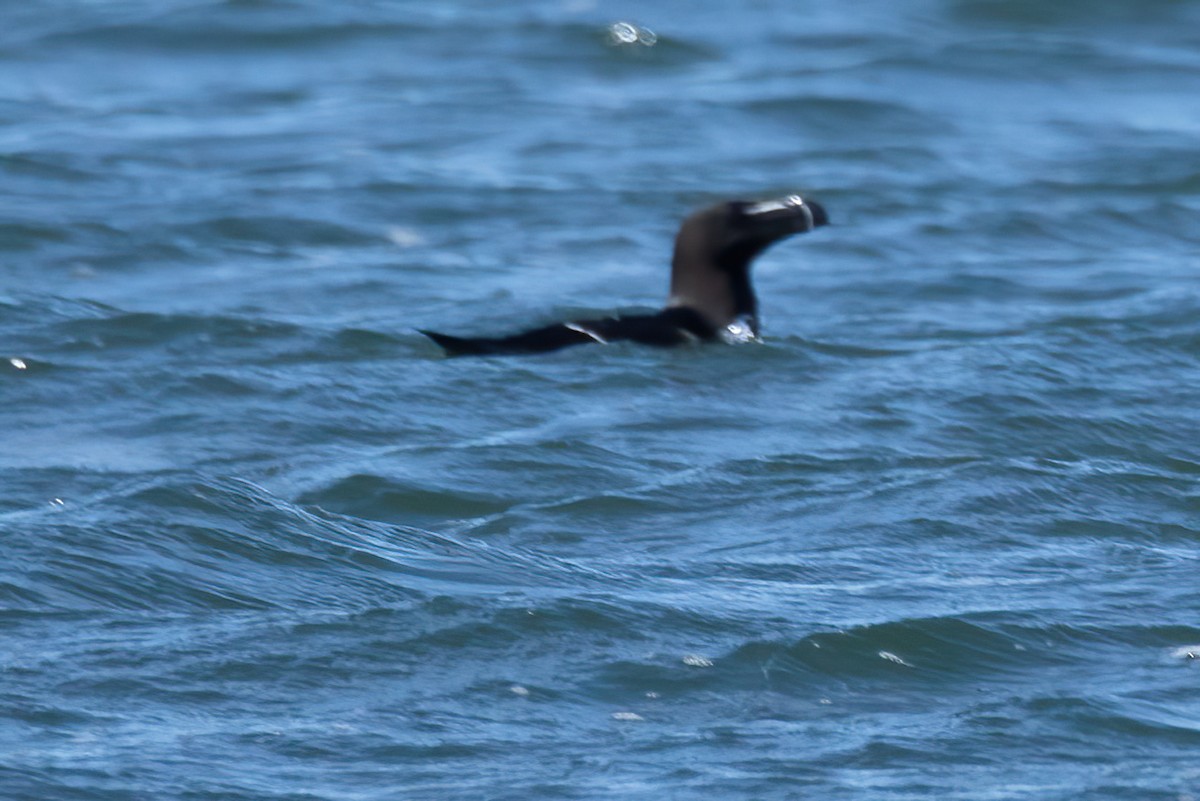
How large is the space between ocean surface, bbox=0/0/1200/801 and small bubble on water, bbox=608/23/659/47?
1.82 meters

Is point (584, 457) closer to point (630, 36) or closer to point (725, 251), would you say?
point (725, 251)

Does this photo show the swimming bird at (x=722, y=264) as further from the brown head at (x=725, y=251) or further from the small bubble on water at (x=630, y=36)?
the small bubble on water at (x=630, y=36)

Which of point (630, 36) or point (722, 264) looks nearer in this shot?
point (722, 264)

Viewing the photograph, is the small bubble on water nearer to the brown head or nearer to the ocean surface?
the ocean surface

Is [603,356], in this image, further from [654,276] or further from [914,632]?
[914,632]

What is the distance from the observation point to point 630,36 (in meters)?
Answer: 17.8

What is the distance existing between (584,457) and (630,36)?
36.5ft

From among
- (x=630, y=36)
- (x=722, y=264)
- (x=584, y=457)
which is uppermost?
(x=630, y=36)


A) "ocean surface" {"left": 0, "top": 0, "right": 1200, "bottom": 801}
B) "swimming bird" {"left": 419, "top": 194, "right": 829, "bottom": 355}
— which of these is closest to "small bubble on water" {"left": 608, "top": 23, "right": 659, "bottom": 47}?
"ocean surface" {"left": 0, "top": 0, "right": 1200, "bottom": 801}

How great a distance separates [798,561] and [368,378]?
2713 mm

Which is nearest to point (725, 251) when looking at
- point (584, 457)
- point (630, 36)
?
point (584, 457)

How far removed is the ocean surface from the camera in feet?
15.2

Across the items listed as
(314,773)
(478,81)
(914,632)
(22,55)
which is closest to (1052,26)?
(478,81)

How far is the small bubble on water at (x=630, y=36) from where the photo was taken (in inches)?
696
